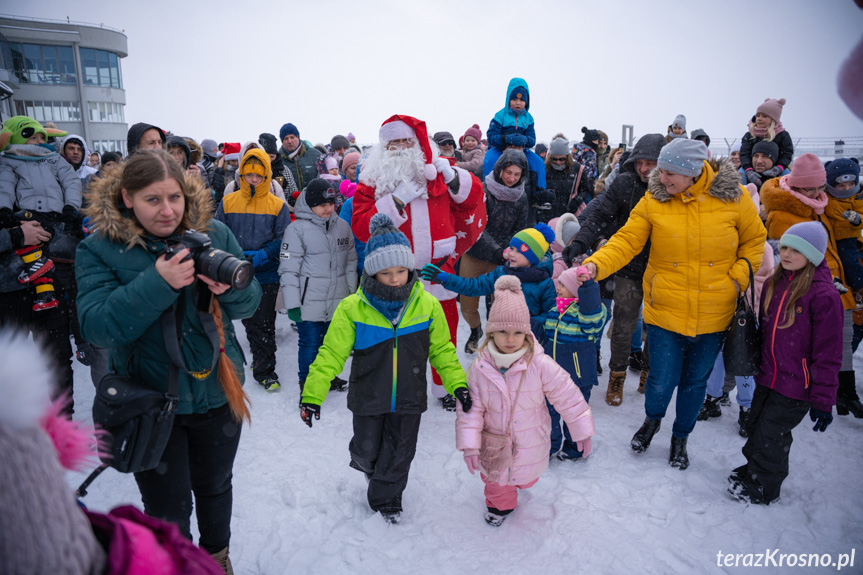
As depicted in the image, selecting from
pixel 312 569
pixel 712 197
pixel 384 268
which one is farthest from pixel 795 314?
pixel 312 569

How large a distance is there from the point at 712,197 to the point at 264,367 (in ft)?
13.9

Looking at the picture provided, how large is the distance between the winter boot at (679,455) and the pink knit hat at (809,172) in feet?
7.65

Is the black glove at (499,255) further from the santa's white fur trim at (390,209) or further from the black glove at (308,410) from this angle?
the black glove at (308,410)

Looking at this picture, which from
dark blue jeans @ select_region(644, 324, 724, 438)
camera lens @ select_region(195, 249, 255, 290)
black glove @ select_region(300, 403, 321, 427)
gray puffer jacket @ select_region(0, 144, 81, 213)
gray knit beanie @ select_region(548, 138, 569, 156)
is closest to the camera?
camera lens @ select_region(195, 249, 255, 290)

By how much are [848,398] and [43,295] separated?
21.9ft

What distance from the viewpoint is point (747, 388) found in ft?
12.7

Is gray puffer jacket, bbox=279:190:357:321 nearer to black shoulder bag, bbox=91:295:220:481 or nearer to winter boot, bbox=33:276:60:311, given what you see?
winter boot, bbox=33:276:60:311

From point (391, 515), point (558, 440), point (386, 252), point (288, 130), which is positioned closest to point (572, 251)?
point (558, 440)

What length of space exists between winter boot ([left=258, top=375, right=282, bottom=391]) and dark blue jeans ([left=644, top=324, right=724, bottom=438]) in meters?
3.43

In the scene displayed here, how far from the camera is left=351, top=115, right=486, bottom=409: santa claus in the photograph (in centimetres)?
382

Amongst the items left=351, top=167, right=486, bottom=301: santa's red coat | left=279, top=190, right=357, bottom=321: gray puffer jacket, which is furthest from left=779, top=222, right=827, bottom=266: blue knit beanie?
left=279, top=190, right=357, bottom=321: gray puffer jacket

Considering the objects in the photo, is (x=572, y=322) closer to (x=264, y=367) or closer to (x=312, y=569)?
(x=312, y=569)

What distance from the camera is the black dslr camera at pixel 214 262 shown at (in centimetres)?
179

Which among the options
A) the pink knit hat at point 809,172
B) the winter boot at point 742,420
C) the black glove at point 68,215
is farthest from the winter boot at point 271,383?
the pink knit hat at point 809,172
